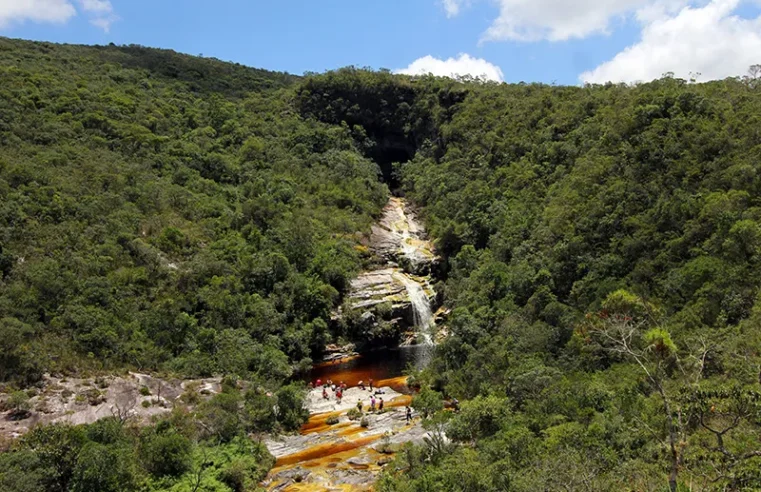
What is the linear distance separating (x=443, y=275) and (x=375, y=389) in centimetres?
2165

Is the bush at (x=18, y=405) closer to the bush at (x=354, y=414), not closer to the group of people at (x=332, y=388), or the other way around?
the bush at (x=354, y=414)

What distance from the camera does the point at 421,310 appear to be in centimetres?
4722

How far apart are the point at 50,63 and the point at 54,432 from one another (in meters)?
61.8

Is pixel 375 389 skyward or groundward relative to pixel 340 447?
skyward

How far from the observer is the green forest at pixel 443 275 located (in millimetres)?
A: 17203

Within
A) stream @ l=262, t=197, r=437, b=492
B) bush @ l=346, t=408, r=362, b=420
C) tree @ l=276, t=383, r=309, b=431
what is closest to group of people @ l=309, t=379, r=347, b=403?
stream @ l=262, t=197, r=437, b=492

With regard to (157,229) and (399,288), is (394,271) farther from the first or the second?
(157,229)

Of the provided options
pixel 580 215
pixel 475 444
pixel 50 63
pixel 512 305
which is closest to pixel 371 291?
pixel 512 305

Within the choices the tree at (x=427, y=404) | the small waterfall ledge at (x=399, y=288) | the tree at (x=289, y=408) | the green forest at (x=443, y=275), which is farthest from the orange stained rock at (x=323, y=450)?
the small waterfall ledge at (x=399, y=288)

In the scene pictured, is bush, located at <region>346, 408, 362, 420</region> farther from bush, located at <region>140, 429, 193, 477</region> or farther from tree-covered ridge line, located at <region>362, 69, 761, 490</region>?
bush, located at <region>140, 429, 193, 477</region>

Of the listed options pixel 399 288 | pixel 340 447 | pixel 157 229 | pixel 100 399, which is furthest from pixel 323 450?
pixel 399 288

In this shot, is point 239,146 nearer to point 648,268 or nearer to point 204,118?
point 204,118

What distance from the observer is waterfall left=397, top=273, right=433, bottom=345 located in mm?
45688

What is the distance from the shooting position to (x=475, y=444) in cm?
2075
